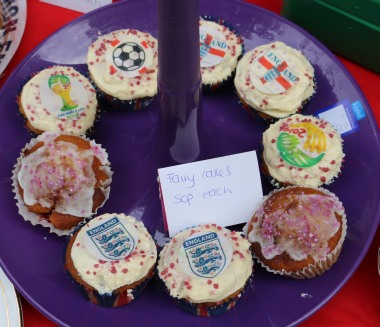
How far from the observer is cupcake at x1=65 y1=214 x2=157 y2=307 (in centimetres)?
143

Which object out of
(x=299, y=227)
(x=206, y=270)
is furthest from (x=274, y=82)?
(x=206, y=270)

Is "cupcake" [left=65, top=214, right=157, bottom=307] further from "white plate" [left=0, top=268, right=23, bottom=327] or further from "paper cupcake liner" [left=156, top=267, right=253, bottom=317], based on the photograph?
"white plate" [left=0, top=268, right=23, bottom=327]

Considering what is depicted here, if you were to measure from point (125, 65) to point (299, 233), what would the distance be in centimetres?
76

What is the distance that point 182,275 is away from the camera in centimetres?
143

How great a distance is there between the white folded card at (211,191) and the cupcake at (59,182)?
0.20 metres

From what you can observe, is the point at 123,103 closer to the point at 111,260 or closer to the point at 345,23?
the point at 111,260

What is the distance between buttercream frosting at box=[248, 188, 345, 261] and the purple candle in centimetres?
32

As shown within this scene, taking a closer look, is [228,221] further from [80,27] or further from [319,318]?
[80,27]

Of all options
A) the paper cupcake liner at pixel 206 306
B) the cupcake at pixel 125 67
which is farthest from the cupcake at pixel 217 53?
the paper cupcake liner at pixel 206 306

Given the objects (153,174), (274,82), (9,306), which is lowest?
(9,306)

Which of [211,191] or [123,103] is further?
[123,103]

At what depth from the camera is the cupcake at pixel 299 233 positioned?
1451mm

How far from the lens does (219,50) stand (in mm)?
1854

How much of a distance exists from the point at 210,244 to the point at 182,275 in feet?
0.36
